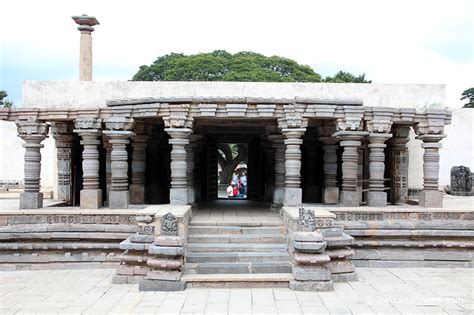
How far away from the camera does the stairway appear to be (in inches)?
257

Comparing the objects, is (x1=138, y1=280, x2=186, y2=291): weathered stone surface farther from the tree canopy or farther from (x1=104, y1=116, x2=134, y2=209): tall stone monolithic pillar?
the tree canopy

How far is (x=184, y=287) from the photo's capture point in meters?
6.40

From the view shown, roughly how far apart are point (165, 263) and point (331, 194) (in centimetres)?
496

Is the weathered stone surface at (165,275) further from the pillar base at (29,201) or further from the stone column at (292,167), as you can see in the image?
the pillar base at (29,201)

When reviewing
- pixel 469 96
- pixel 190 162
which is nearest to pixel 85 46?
pixel 190 162

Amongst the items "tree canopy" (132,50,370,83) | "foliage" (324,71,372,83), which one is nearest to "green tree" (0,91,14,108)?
"tree canopy" (132,50,370,83)

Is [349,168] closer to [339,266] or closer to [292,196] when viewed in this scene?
[292,196]

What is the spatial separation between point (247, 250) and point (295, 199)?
1.88m

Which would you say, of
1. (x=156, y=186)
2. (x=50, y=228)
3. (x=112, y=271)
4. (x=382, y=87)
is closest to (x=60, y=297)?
(x=112, y=271)

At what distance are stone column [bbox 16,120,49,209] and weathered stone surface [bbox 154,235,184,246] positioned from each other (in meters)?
4.15

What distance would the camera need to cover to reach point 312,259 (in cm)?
646

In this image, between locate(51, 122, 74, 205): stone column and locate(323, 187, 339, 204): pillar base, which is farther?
locate(51, 122, 74, 205): stone column

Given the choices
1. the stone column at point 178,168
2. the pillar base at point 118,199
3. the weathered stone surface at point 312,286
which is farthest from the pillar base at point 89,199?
the weathered stone surface at point 312,286

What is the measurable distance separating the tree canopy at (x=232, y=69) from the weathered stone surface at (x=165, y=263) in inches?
993
